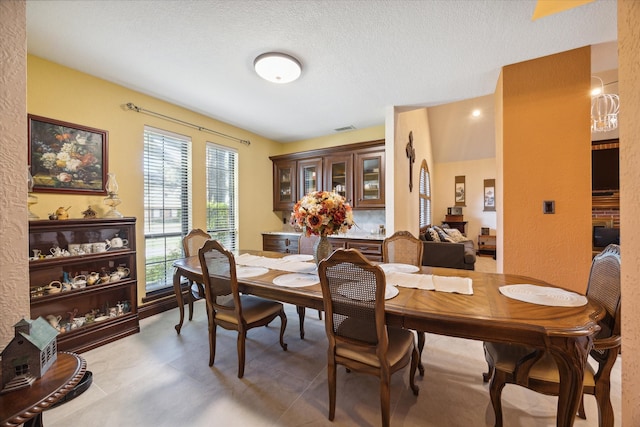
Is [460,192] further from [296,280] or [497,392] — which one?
[296,280]

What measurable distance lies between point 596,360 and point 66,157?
13.4 ft

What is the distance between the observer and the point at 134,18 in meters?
1.68

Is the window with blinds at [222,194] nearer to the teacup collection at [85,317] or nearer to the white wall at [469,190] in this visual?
the teacup collection at [85,317]

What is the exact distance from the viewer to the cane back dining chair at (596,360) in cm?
115

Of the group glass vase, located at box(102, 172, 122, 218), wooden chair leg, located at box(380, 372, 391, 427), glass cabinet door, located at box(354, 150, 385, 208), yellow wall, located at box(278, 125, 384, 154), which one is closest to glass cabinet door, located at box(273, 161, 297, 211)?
yellow wall, located at box(278, 125, 384, 154)

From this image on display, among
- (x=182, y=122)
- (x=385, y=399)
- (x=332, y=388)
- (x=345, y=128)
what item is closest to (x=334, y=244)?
(x=345, y=128)

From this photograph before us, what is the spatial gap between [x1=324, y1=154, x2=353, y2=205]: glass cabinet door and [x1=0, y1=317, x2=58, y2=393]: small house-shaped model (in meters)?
3.42

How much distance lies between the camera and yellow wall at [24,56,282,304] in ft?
7.12

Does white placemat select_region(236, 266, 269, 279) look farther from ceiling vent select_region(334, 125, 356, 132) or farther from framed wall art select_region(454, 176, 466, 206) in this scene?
framed wall art select_region(454, 176, 466, 206)

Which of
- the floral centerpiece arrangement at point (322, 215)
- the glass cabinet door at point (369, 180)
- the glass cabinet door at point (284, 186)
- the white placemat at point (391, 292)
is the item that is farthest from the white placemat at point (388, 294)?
the glass cabinet door at point (284, 186)

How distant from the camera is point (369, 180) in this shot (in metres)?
3.85

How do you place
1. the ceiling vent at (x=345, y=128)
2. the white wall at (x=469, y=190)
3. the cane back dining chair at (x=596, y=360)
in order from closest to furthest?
the cane back dining chair at (x=596, y=360) → the ceiling vent at (x=345, y=128) → the white wall at (x=469, y=190)

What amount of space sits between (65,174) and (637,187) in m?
3.62

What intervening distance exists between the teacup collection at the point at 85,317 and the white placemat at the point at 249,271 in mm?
1401
